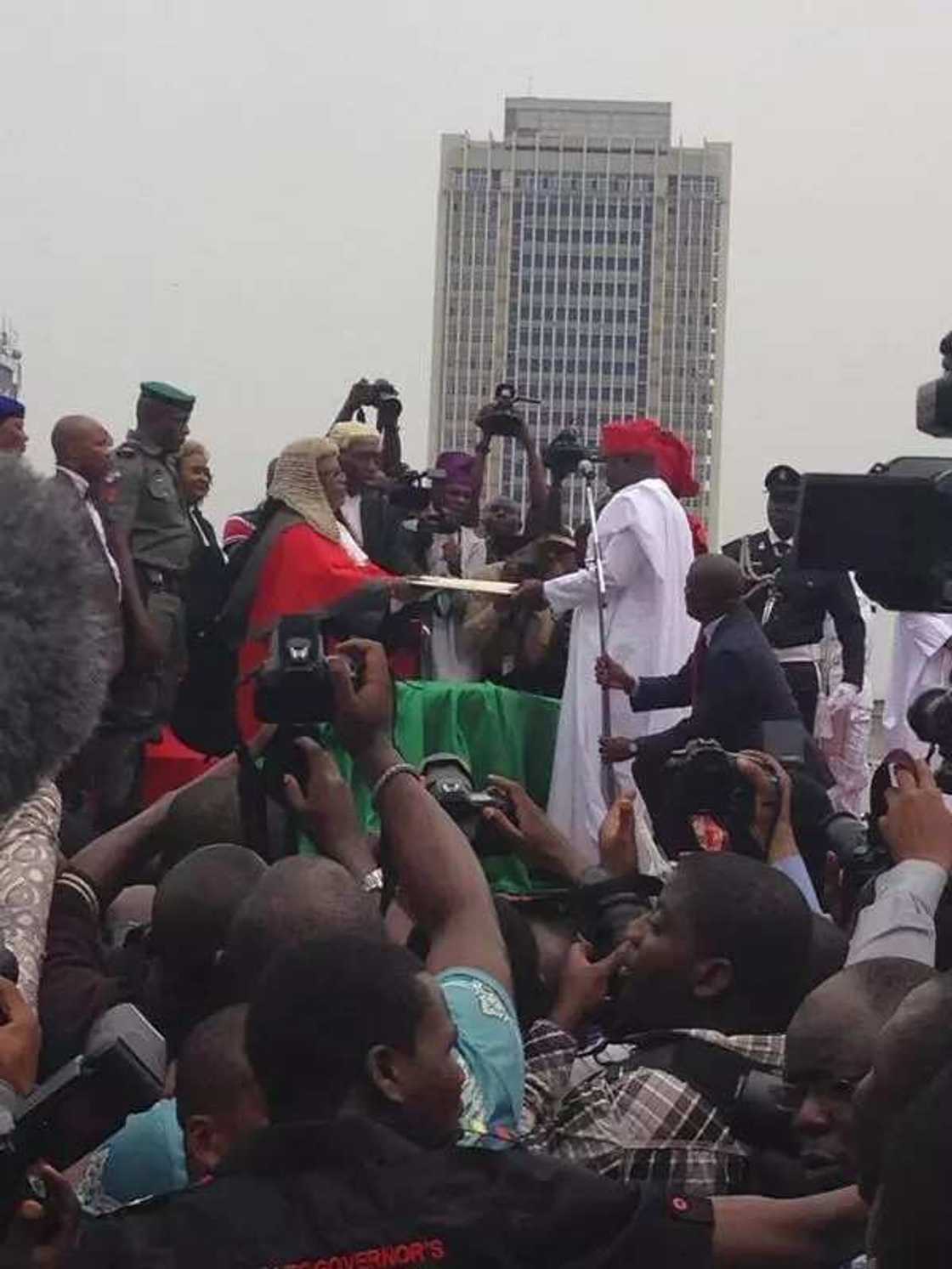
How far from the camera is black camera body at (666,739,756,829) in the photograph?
4.51 meters

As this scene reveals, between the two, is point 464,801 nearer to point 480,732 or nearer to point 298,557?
point 480,732

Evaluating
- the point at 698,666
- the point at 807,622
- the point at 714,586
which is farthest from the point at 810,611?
the point at 714,586

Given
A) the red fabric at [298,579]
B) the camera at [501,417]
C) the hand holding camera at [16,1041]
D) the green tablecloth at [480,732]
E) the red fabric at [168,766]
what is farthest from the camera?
the camera at [501,417]

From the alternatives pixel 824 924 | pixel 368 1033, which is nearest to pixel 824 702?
pixel 824 924

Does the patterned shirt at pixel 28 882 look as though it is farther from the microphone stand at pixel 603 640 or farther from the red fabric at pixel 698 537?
the red fabric at pixel 698 537

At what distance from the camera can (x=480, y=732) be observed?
23.0 feet

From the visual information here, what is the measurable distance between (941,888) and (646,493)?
15.6 ft

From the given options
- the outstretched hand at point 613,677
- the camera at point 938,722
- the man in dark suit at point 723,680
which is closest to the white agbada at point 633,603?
the outstretched hand at point 613,677

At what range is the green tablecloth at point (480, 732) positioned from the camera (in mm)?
6637

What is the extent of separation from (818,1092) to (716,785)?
1632mm

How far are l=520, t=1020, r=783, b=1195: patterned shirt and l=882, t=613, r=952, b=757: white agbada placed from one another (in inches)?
240

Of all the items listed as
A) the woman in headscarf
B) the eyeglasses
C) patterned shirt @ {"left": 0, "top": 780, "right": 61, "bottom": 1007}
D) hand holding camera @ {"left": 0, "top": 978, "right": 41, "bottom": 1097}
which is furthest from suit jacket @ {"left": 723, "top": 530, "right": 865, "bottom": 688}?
hand holding camera @ {"left": 0, "top": 978, "right": 41, "bottom": 1097}

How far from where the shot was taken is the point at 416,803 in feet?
11.0

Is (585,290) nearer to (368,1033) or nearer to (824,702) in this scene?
(824,702)
